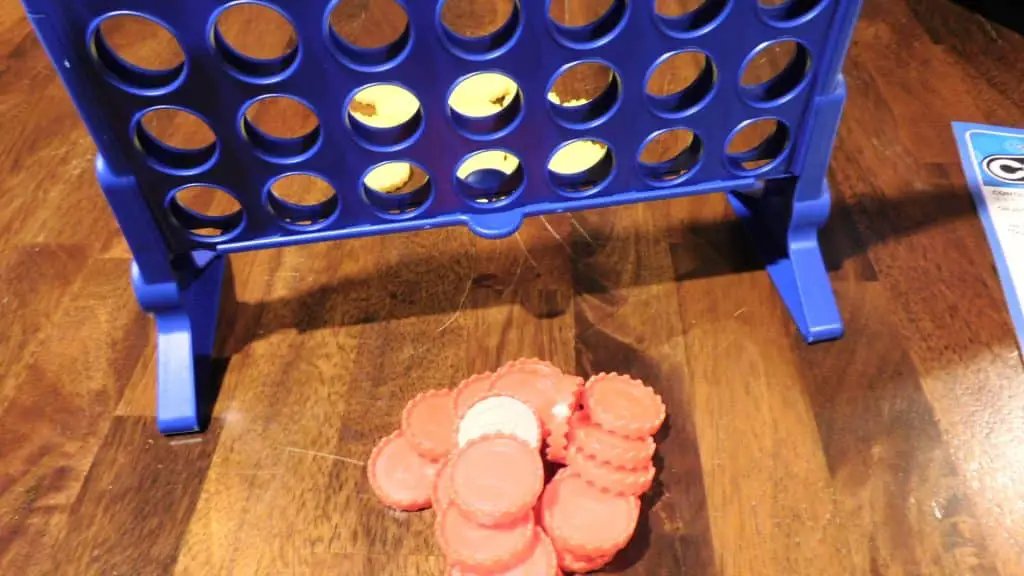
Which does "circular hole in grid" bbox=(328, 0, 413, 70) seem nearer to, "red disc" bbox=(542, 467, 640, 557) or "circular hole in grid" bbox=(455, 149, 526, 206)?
"circular hole in grid" bbox=(455, 149, 526, 206)

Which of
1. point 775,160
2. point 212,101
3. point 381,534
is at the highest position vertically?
point 212,101

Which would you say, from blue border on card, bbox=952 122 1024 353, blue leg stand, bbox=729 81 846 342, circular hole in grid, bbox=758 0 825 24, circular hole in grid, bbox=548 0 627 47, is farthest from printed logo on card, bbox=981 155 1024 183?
circular hole in grid, bbox=548 0 627 47

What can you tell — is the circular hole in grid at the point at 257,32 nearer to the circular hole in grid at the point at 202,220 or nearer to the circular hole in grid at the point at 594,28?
the circular hole in grid at the point at 202,220

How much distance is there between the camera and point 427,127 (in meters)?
0.64

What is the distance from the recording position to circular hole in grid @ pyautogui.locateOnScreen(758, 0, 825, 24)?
61 cm

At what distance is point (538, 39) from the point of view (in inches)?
23.5

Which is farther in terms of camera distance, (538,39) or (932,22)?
(932,22)

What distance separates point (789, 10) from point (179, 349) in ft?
1.79

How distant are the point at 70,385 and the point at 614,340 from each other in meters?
0.47

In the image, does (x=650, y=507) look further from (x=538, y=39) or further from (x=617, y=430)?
(x=538, y=39)

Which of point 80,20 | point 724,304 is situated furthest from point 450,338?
point 80,20

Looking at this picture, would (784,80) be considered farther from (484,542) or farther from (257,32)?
(257,32)

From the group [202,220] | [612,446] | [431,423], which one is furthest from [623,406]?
[202,220]

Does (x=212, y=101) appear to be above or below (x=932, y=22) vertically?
above
